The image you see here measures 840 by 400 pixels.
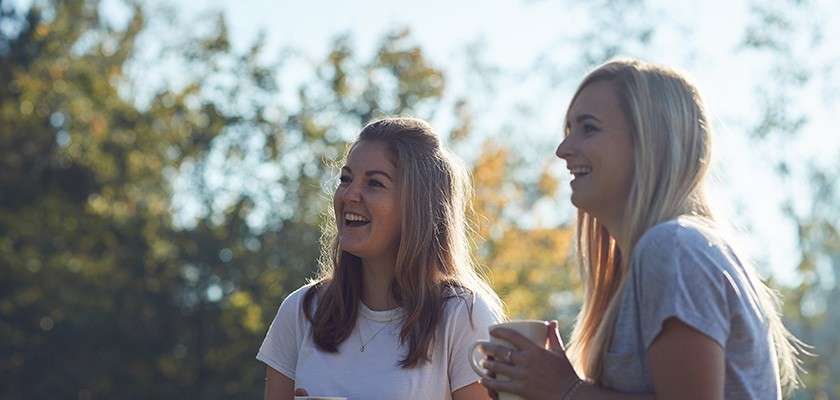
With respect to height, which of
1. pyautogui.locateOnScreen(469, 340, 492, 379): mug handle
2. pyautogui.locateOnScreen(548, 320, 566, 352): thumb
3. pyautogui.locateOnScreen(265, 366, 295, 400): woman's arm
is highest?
pyautogui.locateOnScreen(548, 320, 566, 352): thumb

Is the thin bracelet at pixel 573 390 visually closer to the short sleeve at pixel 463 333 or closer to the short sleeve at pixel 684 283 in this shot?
the short sleeve at pixel 684 283

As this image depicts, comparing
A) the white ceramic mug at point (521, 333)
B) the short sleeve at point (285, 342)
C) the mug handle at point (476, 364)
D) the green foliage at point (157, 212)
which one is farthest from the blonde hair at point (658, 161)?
the green foliage at point (157, 212)

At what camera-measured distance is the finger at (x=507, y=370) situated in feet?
8.37

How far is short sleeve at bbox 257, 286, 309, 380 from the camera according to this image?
376 centimetres

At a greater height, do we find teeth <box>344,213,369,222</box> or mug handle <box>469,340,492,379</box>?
teeth <box>344,213,369,222</box>

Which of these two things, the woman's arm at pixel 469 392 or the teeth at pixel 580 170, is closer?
the teeth at pixel 580 170

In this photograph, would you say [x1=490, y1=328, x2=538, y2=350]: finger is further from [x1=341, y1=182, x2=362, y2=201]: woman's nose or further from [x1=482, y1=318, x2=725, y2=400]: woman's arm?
[x1=341, y1=182, x2=362, y2=201]: woman's nose

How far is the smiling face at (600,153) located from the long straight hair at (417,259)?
1021 mm

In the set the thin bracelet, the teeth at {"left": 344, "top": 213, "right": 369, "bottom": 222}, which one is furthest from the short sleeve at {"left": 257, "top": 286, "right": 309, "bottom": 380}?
the thin bracelet

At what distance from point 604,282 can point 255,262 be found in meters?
14.9

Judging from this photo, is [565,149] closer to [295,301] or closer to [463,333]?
[463,333]

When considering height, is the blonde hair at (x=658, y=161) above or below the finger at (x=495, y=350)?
above

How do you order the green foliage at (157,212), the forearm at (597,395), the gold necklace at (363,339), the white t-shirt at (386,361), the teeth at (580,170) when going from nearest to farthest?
the forearm at (597,395)
the teeth at (580,170)
the white t-shirt at (386,361)
the gold necklace at (363,339)
the green foliage at (157,212)

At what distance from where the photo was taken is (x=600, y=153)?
2627 millimetres
